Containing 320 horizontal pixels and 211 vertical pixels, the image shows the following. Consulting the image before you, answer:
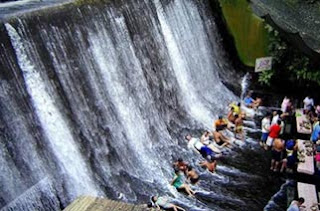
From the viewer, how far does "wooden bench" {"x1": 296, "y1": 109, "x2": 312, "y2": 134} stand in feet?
38.2

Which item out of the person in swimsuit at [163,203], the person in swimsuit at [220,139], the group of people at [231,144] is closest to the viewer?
the person in swimsuit at [163,203]

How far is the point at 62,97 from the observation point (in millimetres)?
9016

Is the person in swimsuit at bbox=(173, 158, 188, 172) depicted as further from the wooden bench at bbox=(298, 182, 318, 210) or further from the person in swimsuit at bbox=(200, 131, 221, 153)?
the wooden bench at bbox=(298, 182, 318, 210)

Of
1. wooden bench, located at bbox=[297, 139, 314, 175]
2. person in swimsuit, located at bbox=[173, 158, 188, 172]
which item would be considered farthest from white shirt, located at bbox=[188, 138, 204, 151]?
wooden bench, located at bbox=[297, 139, 314, 175]

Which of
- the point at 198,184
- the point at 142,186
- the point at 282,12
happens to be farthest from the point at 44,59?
the point at 282,12

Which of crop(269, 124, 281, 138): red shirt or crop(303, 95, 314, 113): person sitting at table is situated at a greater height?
crop(269, 124, 281, 138): red shirt

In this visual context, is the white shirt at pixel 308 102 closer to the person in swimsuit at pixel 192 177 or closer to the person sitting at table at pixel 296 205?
the person in swimsuit at pixel 192 177

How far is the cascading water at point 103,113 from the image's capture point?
322 inches

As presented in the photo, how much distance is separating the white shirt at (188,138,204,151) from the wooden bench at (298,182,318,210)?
2.53 meters

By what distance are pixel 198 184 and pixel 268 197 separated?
1508 millimetres

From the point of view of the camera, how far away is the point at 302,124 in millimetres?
11930

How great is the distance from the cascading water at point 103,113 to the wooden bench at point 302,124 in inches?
54.2

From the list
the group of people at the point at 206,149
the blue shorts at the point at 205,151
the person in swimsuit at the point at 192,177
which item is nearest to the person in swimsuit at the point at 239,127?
the group of people at the point at 206,149

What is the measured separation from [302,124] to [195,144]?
313 centimetres
